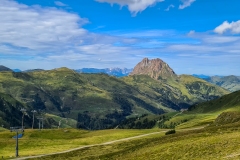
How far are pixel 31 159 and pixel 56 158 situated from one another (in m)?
7.32

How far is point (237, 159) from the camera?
35125 mm

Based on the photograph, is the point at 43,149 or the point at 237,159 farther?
the point at 43,149

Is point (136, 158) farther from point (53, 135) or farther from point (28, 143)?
point (53, 135)

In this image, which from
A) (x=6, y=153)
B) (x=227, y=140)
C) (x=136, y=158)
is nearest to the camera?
(x=227, y=140)

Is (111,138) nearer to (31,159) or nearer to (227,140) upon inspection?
(31,159)

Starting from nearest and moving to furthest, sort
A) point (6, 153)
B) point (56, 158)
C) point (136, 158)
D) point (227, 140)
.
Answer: point (227, 140) → point (136, 158) → point (56, 158) → point (6, 153)

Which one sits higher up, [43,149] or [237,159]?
[237,159]

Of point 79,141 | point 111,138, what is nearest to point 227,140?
point 111,138

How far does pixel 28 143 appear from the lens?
106m

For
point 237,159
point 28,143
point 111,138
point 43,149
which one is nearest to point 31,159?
point 43,149

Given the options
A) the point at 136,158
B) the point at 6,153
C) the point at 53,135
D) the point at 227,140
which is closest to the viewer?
the point at 227,140

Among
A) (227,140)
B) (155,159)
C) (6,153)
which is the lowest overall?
(6,153)

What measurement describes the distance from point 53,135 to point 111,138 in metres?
41.0

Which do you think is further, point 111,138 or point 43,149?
point 111,138
